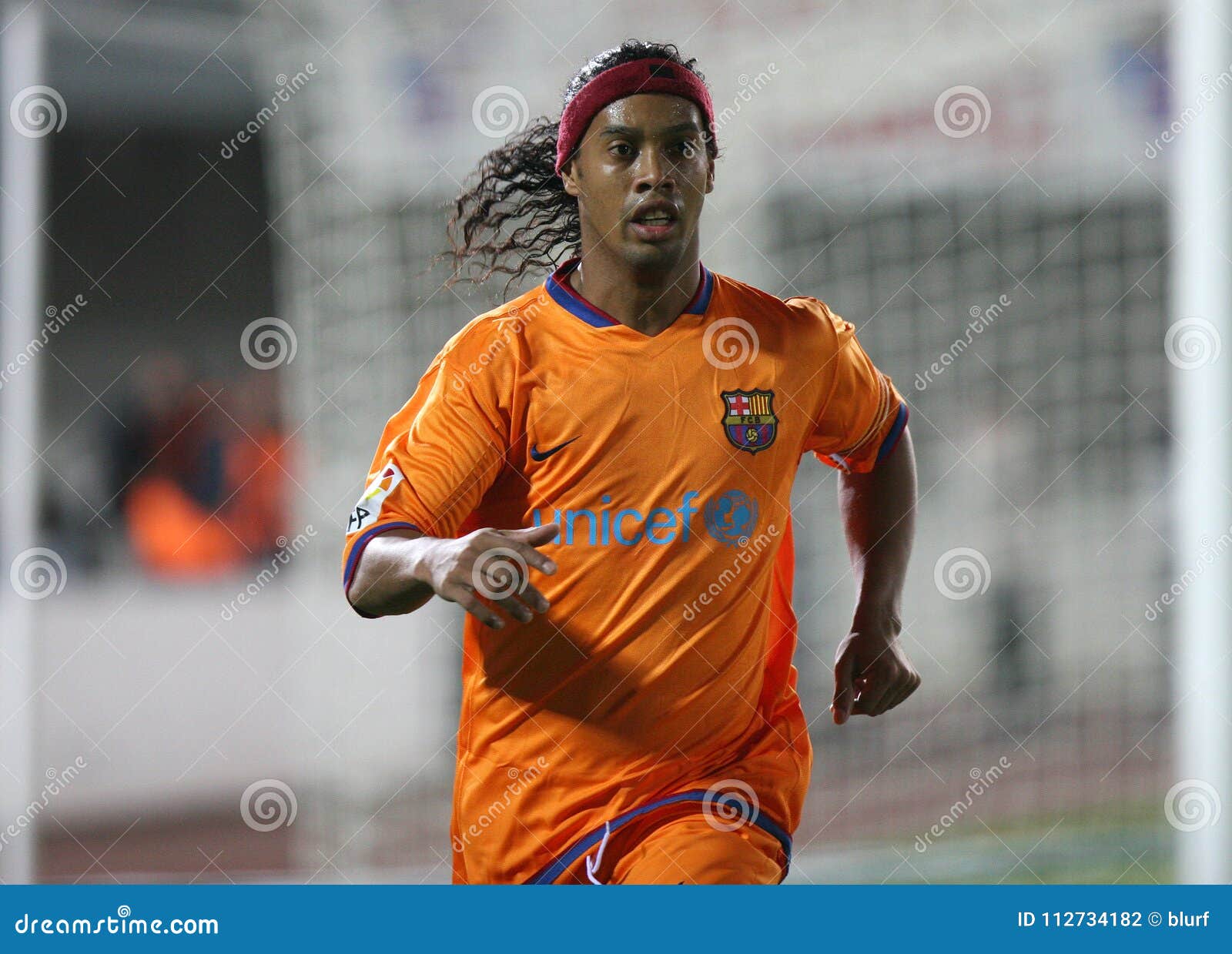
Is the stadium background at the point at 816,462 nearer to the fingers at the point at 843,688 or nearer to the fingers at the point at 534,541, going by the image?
the fingers at the point at 843,688

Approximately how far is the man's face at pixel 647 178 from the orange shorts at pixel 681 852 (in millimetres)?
1070

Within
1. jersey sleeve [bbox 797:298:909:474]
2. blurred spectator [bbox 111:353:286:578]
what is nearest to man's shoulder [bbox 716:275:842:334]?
jersey sleeve [bbox 797:298:909:474]

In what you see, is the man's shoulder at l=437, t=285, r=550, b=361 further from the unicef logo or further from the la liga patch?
the unicef logo

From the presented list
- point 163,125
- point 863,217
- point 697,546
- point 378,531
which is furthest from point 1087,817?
point 163,125

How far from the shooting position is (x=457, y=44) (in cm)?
544

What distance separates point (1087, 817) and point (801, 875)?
127cm

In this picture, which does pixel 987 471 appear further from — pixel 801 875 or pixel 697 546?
pixel 697 546

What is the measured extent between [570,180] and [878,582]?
109 centimetres

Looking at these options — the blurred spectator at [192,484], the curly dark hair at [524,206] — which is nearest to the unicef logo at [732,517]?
the curly dark hair at [524,206]

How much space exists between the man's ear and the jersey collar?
139 millimetres

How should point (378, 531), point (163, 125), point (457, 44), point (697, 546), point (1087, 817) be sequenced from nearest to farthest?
point (378, 531) < point (697, 546) < point (457, 44) < point (1087, 817) < point (163, 125)

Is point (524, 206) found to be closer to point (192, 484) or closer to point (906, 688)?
point (906, 688)

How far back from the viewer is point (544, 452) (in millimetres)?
2721

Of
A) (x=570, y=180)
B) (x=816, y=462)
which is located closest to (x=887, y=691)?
(x=570, y=180)
